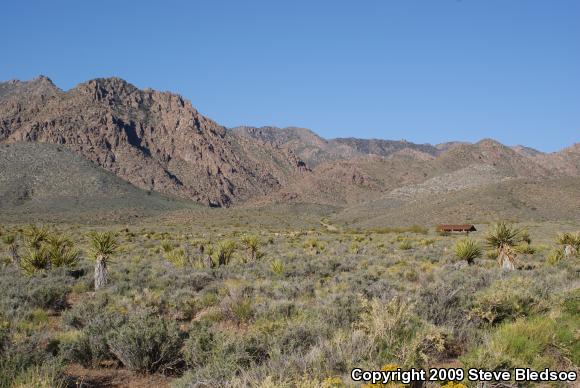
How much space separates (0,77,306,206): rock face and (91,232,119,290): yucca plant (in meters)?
147

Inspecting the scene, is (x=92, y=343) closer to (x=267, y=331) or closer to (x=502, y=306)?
(x=267, y=331)

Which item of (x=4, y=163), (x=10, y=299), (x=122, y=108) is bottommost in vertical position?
(x=10, y=299)

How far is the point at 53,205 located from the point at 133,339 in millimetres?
102006

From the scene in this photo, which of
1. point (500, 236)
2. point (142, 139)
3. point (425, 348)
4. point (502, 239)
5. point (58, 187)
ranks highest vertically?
point (142, 139)

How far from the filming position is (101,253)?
47.5ft

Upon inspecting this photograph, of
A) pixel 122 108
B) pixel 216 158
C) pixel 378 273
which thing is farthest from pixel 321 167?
pixel 378 273

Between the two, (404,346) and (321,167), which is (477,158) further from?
(404,346)

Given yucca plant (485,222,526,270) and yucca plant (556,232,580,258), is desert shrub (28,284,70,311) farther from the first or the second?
yucca plant (556,232,580,258)

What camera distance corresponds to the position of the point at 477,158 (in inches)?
5022

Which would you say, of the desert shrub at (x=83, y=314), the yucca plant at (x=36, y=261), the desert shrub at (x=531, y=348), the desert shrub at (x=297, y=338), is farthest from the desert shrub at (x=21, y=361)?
the yucca plant at (x=36, y=261)

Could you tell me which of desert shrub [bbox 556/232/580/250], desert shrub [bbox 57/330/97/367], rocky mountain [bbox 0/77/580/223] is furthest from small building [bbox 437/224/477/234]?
desert shrub [bbox 57/330/97/367]

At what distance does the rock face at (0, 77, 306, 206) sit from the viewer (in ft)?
531

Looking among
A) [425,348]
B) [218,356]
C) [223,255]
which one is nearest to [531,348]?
[425,348]

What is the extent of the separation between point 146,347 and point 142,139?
18465 centimetres
